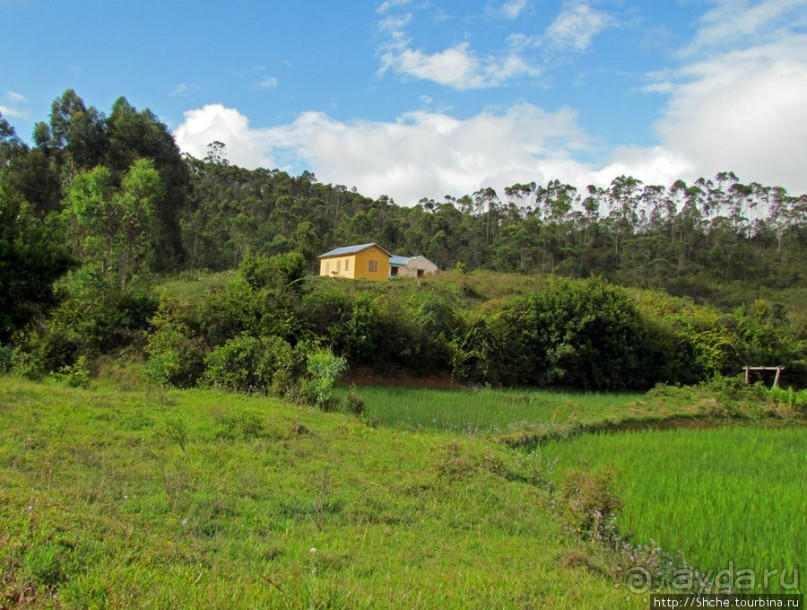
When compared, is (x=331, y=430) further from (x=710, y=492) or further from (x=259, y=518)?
(x=710, y=492)

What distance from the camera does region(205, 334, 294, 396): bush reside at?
11.9 metres

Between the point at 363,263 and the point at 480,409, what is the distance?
23.6 m

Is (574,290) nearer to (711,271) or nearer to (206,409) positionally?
(206,409)

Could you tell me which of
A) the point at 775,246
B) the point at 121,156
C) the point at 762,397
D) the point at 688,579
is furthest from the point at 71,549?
the point at 775,246

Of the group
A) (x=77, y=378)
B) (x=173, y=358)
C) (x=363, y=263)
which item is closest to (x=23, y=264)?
(x=77, y=378)

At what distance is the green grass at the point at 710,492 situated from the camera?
4.73 m

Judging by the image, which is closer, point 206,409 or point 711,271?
point 206,409

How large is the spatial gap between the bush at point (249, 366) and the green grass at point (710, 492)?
628cm

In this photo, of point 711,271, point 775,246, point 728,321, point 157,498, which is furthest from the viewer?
point 775,246

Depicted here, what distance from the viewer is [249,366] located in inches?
484

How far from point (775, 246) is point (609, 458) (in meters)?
73.4

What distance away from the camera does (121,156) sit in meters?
31.7

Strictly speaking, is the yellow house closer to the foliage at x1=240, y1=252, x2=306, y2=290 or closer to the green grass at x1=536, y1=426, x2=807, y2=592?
the foliage at x1=240, y1=252, x2=306, y2=290

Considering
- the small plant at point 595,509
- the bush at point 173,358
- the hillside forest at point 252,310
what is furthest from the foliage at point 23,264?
the small plant at point 595,509
